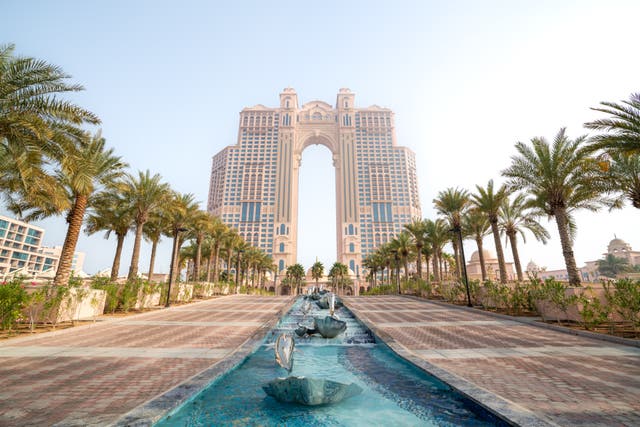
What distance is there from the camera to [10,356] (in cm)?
629

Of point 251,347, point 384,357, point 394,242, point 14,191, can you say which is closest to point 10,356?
point 251,347

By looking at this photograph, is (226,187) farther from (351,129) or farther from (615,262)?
(615,262)

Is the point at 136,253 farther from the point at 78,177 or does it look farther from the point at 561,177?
the point at 561,177

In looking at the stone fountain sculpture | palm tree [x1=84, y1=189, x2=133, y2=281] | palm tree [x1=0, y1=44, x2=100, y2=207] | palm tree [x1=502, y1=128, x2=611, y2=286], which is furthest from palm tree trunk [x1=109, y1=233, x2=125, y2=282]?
palm tree [x1=502, y1=128, x2=611, y2=286]

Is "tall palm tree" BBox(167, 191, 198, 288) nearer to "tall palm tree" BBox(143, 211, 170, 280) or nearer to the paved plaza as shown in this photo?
"tall palm tree" BBox(143, 211, 170, 280)

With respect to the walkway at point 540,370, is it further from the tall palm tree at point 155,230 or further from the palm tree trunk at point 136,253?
the tall palm tree at point 155,230

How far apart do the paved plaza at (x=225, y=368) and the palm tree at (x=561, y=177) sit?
9344 millimetres

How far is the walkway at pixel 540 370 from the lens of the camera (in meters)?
3.63

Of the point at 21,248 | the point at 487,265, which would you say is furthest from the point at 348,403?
the point at 21,248

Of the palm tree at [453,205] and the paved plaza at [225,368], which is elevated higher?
the palm tree at [453,205]

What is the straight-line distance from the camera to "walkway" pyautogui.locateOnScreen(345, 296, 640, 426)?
3.63 m

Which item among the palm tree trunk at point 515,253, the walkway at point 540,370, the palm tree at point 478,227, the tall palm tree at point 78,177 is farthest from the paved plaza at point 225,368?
the palm tree at point 478,227

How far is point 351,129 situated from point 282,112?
3219 cm

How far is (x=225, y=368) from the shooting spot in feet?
17.8
